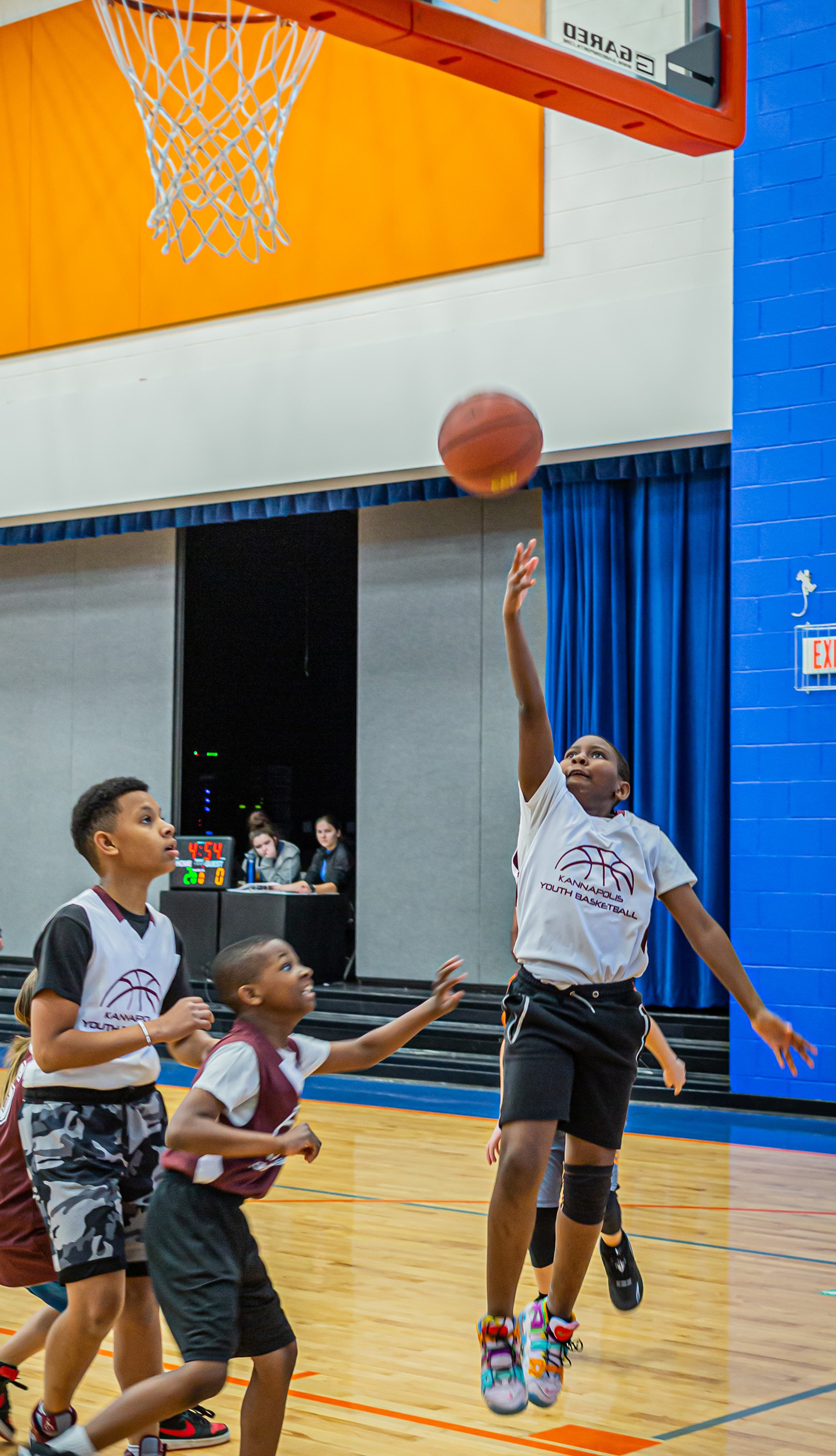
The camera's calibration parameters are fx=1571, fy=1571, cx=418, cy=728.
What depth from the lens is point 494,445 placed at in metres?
4.21

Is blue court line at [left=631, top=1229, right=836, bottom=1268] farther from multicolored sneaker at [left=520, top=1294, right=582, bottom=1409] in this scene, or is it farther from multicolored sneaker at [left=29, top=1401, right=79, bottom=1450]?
multicolored sneaker at [left=29, top=1401, right=79, bottom=1450]

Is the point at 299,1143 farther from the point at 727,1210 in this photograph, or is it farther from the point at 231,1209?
the point at 727,1210

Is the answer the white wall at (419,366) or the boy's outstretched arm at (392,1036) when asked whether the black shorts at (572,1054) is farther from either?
the white wall at (419,366)

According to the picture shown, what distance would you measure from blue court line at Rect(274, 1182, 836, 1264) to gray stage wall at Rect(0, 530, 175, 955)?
6.62 m

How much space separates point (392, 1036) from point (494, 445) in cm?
184

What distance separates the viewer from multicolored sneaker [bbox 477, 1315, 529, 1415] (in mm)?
3111

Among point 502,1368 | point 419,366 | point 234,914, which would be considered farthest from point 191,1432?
point 234,914

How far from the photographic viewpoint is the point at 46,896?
13172mm

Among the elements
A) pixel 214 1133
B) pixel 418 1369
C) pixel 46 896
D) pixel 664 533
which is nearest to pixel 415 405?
pixel 664 533

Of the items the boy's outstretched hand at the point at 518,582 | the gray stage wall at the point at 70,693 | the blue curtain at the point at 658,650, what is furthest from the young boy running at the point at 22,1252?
the gray stage wall at the point at 70,693

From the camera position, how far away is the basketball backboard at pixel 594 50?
171 inches

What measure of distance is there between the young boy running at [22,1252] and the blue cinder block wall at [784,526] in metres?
5.26

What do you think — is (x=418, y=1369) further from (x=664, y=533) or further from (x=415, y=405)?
(x=415, y=405)

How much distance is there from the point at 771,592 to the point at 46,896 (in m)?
7.33
